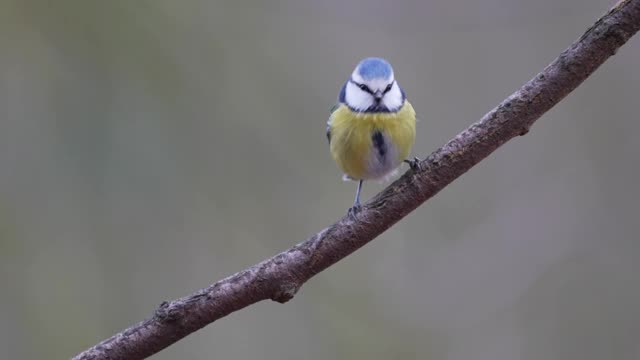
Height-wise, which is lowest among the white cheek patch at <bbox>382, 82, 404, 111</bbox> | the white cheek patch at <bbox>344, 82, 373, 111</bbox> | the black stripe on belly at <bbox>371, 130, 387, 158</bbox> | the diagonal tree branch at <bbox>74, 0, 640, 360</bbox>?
the diagonal tree branch at <bbox>74, 0, 640, 360</bbox>

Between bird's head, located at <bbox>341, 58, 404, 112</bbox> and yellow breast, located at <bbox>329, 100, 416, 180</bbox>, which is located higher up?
bird's head, located at <bbox>341, 58, 404, 112</bbox>

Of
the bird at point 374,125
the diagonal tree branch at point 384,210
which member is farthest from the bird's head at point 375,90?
→ the diagonal tree branch at point 384,210

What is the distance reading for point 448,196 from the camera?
9.73 feet

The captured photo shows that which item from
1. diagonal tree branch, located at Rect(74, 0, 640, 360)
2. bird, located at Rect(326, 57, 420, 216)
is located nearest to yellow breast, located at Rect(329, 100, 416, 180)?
bird, located at Rect(326, 57, 420, 216)

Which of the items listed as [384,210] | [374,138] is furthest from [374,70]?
[384,210]

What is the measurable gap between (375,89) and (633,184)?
1.60 meters

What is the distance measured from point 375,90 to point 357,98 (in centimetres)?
6

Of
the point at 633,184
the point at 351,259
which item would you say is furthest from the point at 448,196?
the point at 633,184

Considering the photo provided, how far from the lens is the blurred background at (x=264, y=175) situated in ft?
9.25

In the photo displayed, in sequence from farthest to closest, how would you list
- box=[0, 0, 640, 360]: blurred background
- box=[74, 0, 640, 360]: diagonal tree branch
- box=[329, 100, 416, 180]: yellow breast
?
box=[0, 0, 640, 360]: blurred background → box=[329, 100, 416, 180]: yellow breast → box=[74, 0, 640, 360]: diagonal tree branch

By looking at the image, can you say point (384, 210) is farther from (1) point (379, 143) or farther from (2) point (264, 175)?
(2) point (264, 175)

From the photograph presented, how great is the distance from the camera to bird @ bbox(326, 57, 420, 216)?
1659mm

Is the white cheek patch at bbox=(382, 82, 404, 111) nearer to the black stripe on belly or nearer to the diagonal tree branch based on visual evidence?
the black stripe on belly

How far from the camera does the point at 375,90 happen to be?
65.9 inches
